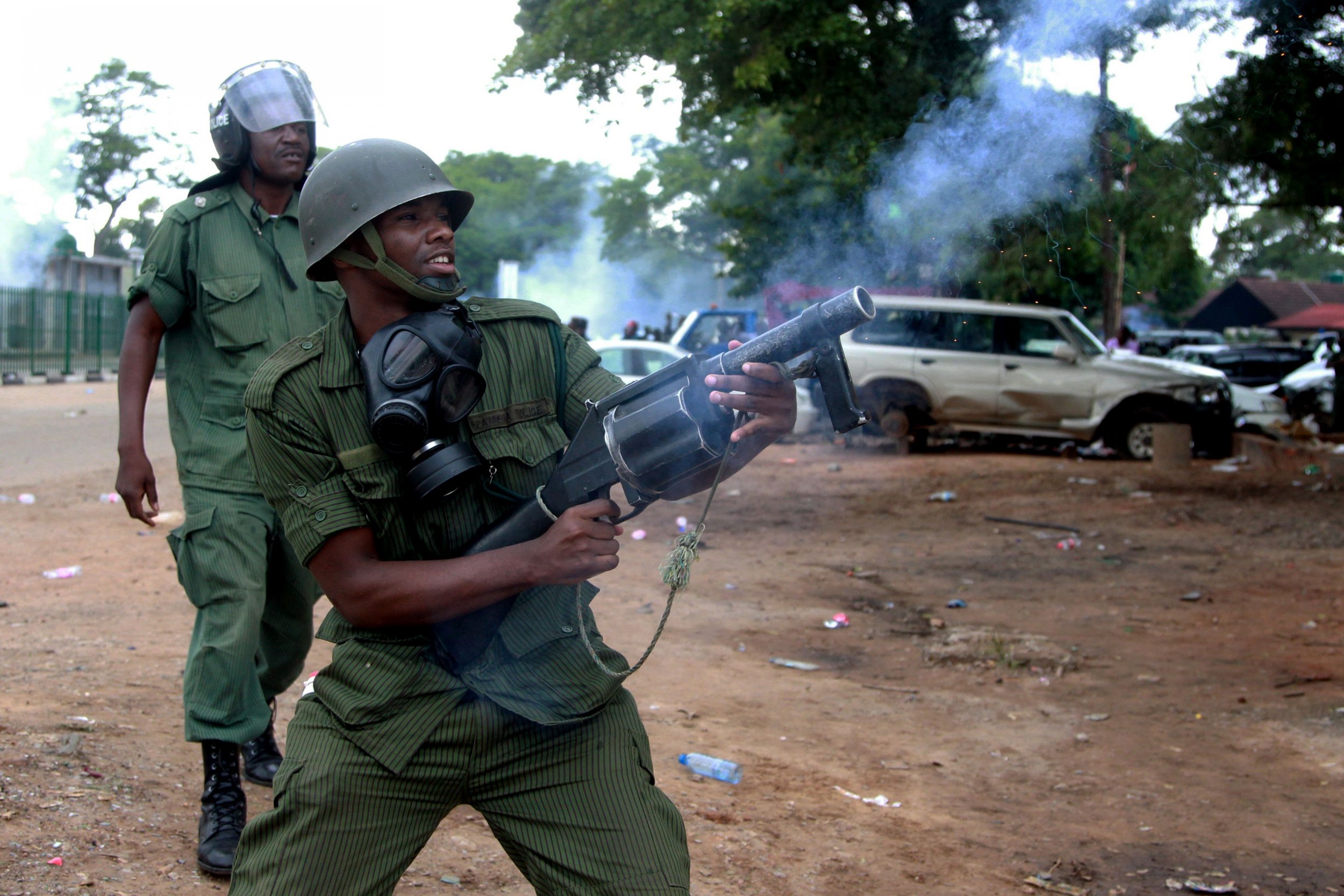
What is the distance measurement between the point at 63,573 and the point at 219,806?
3.92 meters

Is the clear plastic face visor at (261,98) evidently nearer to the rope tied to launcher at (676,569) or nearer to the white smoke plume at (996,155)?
the white smoke plume at (996,155)

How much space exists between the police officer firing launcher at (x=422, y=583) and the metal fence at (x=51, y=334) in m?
22.7

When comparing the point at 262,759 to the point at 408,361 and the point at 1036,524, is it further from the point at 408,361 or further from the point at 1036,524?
the point at 1036,524

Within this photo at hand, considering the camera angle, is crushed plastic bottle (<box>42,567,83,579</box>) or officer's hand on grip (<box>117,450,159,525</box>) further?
crushed plastic bottle (<box>42,567,83,579</box>)

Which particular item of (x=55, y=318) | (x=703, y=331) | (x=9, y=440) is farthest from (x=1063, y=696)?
(x=55, y=318)

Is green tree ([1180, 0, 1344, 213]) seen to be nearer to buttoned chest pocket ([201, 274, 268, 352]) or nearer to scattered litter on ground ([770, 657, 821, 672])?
scattered litter on ground ([770, 657, 821, 672])

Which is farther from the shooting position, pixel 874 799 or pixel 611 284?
pixel 611 284

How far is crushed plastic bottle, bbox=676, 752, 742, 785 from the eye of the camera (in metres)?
3.86

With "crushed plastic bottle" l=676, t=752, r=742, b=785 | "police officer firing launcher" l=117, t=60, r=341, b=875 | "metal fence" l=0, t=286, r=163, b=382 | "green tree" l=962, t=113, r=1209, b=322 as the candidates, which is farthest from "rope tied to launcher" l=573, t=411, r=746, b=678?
"metal fence" l=0, t=286, r=163, b=382

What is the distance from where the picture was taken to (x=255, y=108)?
10.4 ft

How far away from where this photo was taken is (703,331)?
17156 mm

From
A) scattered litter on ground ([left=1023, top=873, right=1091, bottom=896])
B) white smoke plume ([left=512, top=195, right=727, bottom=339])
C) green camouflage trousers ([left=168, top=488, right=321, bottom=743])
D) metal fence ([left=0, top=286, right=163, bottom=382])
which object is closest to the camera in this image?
green camouflage trousers ([left=168, top=488, right=321, bottom=743])

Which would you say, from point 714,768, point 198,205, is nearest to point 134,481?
point 198,205

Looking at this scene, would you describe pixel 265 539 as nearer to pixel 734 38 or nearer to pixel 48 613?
pixel 48 613
